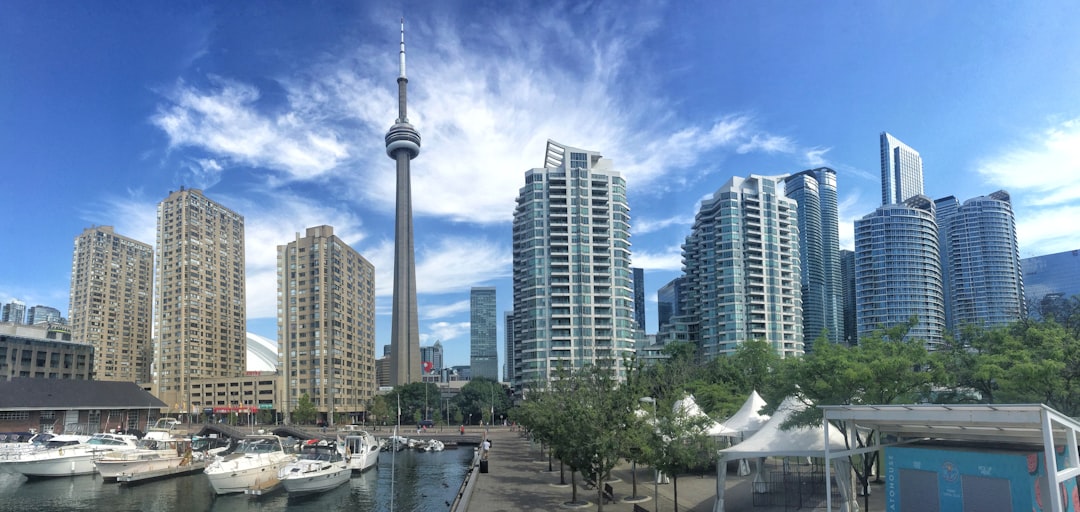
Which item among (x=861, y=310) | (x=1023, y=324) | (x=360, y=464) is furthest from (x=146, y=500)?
(x=861, y=310)

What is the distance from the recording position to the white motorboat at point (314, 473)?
147ft

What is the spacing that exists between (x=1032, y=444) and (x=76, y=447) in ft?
215

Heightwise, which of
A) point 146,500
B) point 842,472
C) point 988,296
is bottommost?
point 146,500

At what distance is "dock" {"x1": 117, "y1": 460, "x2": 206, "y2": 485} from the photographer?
53094 mm

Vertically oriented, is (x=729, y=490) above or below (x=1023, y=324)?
below

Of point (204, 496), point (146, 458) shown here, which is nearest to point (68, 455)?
point (146, 458)

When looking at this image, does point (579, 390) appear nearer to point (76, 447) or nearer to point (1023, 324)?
point (1023, 324)

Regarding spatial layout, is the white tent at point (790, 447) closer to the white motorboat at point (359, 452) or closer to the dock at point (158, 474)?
the white motorboat at point (359, 452)

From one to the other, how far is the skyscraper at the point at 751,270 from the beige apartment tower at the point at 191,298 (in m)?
105

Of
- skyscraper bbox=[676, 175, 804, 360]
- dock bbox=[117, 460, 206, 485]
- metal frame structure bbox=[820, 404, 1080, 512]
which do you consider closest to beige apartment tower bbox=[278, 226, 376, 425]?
skyscraper bbox=[676, 175, 804, 360]

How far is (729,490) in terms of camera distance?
33.2 meters

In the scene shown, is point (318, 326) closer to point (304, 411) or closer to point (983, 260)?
point (304, 411)

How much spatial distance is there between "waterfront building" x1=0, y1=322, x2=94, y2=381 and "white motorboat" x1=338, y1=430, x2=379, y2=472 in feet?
229

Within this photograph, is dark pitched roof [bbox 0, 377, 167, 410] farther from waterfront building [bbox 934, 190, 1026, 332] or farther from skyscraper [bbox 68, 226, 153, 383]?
waterfront building [bbox 934, 190, 1026, 332]
